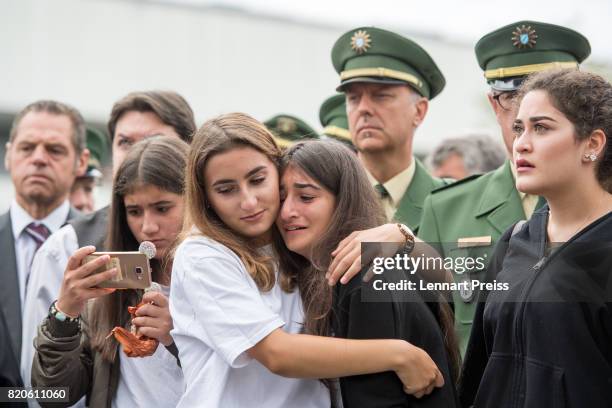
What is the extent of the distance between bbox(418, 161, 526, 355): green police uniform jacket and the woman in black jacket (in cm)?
57

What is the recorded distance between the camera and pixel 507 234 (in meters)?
3.58

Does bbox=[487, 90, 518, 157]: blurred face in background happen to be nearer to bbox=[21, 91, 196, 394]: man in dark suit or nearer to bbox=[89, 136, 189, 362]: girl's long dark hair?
bbox=[89, 136, 189, 362]: girl's long dark hair

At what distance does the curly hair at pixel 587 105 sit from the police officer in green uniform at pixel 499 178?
32.3 inches

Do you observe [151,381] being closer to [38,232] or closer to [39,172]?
[38,232]

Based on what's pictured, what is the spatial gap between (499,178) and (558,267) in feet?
4.20

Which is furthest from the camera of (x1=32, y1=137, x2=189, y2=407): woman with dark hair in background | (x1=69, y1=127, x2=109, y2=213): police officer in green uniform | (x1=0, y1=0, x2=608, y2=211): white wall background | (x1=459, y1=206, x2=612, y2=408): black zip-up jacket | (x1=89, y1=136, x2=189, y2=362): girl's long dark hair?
(x1=0, y1=0, x2=608, y2=211): white wall background

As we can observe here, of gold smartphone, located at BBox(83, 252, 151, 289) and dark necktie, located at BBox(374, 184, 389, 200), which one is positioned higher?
dark necktie, located at BBox(374, 184, 389, 200)

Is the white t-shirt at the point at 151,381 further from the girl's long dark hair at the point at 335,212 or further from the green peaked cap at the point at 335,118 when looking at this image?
the green peaked cap at the point at 335,118

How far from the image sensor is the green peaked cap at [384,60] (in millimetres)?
5074

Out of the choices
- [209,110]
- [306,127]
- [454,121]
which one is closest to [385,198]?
[306,127]

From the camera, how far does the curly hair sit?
3195 mm

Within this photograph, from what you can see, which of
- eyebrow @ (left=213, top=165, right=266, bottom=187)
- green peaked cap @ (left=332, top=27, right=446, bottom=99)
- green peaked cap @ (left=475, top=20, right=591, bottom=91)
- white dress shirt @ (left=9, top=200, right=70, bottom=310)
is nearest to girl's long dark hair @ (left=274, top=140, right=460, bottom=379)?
eyebrow @ (left=213, top=165, right=266, bottom=187)

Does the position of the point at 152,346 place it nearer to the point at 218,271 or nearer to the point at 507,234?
the point at 218,271

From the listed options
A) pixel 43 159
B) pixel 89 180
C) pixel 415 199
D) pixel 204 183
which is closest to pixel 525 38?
pixel 415 199
